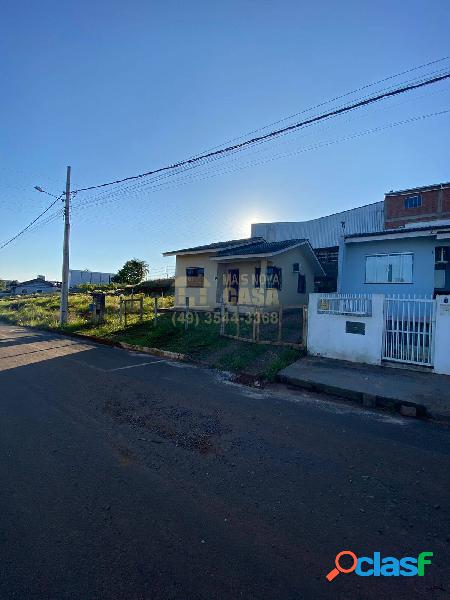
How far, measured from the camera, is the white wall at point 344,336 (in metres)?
8.24

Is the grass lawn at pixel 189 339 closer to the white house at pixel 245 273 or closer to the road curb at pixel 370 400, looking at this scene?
the road curb at pixel 370 400

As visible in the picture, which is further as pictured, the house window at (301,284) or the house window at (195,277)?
the house window at (301,284)

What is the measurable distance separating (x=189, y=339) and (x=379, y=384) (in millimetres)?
6782

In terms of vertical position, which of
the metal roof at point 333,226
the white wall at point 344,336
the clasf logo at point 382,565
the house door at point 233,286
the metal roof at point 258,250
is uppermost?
the metal roof at point 333,226

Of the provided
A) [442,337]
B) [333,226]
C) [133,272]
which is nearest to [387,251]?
[442,337]

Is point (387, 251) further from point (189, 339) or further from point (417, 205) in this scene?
point (417, 205)

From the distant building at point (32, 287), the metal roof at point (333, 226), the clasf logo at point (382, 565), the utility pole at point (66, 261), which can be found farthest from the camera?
the distant building at point (32, 287)

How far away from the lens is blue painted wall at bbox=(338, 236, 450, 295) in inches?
497

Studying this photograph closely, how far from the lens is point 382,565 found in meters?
2.33

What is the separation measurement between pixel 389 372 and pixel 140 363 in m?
6.72

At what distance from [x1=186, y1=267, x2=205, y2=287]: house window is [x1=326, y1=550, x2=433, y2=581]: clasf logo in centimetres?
1618

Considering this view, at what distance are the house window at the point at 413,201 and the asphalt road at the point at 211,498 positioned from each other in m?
27.8

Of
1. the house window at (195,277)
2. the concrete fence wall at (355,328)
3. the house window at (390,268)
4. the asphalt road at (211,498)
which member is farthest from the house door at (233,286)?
the asphalt road at (211,498)

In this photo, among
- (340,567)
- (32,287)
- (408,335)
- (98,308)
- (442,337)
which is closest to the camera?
(340,567)
